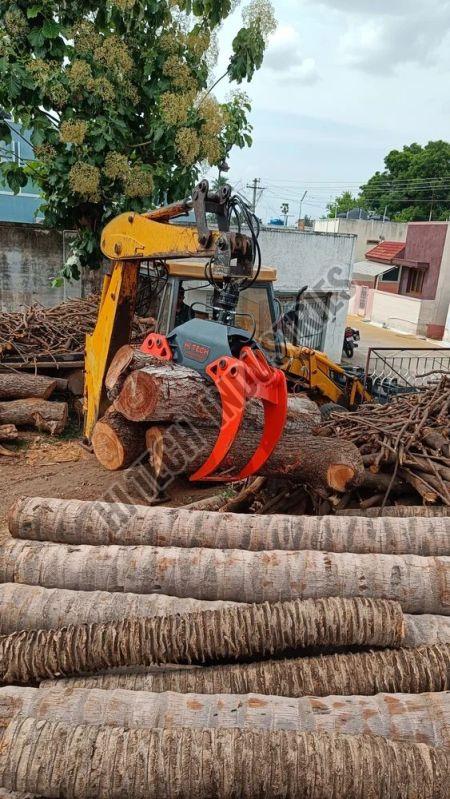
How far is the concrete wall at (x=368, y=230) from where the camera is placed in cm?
3431

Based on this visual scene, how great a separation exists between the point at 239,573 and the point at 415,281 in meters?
24.5

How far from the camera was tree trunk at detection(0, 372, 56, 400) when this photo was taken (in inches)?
314

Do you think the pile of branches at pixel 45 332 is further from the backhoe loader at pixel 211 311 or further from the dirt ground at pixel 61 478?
the backhoe loader at pixel 211 311

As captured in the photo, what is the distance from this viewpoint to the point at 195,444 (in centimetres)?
520

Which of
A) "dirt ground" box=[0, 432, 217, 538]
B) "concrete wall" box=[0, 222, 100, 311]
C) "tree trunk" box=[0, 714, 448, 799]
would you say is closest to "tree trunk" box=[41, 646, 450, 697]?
"tree trunk" box=[0, 714, 448, 799]

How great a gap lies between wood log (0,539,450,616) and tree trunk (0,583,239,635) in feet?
0.46

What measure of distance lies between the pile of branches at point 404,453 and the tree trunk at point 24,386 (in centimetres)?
419

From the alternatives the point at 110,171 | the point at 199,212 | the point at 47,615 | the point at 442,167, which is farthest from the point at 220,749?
the point at 442,167

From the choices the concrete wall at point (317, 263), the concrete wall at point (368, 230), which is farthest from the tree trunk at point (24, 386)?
the concrete wall at point (368, 230)

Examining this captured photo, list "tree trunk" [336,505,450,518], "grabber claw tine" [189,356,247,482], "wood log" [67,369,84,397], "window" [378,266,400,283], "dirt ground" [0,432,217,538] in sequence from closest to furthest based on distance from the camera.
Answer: "grabber claw tine" [189,356,247,482] → "tree trunk" [336,505,450,518] → "dirt ground" [0,432,217,538] → "wood log" [67,369,84,397] → "window" [378,266,400,283]

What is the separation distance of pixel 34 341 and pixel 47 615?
20.7 feet

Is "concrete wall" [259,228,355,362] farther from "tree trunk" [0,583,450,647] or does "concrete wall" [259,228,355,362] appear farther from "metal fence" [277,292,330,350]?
"tree trunk" [0,583,450,647]

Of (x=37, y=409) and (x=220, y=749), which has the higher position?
(x=220, y=749)

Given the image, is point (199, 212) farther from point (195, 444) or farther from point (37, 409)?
point (37, 409)
